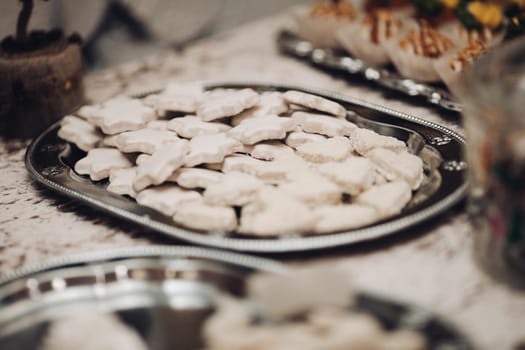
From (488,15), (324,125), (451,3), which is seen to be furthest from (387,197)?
(451,3)

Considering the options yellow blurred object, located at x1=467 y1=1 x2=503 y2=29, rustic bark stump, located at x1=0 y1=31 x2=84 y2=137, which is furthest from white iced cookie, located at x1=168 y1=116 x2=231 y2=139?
yellow blurred object, located at x1=467 y1=1 x2=503 y2=29

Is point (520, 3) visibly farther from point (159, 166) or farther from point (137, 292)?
point (137, 292)

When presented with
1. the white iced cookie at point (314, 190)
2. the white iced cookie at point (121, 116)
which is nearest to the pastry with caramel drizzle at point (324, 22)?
the white iced cookie at point (121, 116)

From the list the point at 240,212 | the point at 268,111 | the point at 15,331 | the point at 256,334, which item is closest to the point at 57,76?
the point at 268,111

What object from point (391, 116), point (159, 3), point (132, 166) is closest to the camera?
point (132, 166)

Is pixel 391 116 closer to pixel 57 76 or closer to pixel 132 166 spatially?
pixel 132 166
